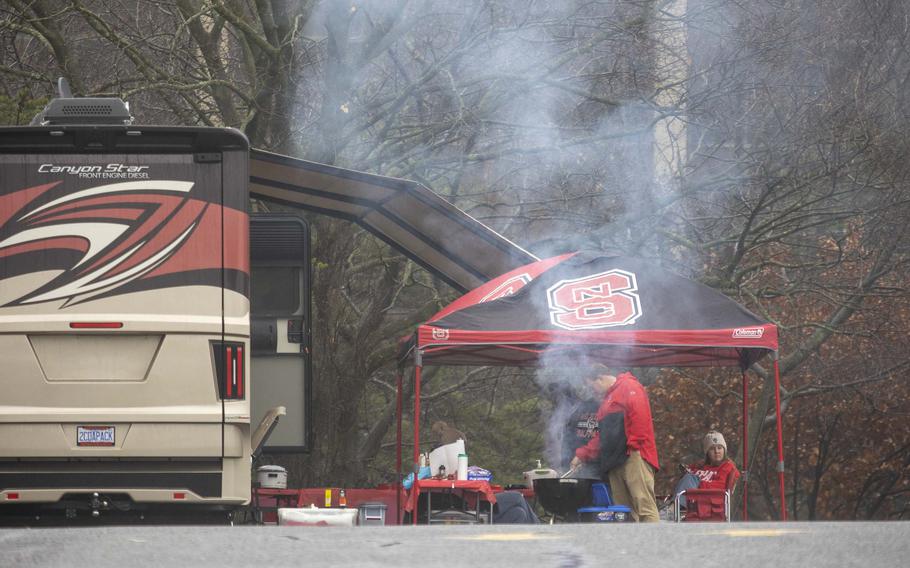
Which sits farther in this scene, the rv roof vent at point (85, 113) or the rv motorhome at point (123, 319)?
the rv roof vent at point (85, 113)

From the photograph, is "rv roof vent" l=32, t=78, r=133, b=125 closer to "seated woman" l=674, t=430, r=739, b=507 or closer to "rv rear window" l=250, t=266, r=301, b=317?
"rv rear window" l=250, t=266, r=301, b=317

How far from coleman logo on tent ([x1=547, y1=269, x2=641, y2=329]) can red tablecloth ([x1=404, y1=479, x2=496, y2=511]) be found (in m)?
1.33

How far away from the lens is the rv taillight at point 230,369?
8.54 m

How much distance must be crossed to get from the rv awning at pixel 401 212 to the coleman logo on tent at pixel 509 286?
0.81 metres

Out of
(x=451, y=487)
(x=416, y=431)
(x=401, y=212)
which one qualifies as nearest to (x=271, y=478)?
(x=416, y=431)

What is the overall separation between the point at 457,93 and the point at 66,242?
682 cm

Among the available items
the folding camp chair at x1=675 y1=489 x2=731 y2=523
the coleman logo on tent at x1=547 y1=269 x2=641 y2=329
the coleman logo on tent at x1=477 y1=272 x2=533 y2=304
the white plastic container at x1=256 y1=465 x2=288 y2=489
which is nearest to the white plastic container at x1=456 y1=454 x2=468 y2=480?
the coleman logo on tent at x1=547 y1=269 x2=641 y2=329

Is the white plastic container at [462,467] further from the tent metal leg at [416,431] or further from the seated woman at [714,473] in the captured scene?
the seated woman at [714,473]

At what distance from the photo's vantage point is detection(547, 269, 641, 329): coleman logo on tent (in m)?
10.8

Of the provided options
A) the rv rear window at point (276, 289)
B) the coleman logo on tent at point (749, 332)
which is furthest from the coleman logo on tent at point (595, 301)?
the rv rear window at point (276, 289)

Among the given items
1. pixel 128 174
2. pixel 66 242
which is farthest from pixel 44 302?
pixel 128 174

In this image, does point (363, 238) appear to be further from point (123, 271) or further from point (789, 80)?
point (123, 271)

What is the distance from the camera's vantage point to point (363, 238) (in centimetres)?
1823

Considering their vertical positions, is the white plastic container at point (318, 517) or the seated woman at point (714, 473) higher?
the seated woman at point (714, 473)
